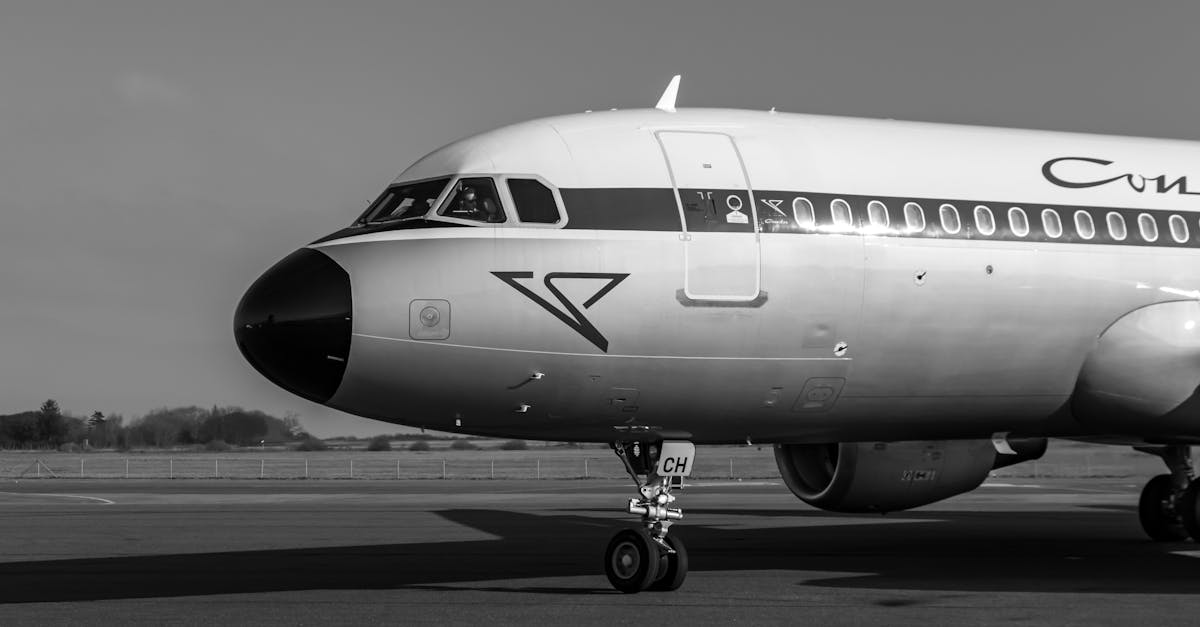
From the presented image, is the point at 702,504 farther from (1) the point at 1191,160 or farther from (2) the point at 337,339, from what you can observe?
(2) the point at 337,339

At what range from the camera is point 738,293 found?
13719mm

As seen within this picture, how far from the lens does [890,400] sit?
14.8 metres

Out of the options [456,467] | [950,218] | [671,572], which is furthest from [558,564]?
[456,467]

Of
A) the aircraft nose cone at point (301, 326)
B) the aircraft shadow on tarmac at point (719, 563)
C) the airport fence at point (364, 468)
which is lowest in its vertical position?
the aircraft shadow on tarmac at point (719, 563)

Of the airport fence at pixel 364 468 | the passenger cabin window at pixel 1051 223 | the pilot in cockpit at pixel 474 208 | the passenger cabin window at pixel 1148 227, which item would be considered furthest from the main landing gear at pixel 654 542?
the airport fence at pixel 364 468

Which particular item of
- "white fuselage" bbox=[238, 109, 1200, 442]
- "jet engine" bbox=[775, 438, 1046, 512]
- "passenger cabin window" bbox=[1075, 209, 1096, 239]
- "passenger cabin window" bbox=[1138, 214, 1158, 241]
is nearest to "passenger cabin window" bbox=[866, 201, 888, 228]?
"white fuselage" bbox=[238, 109, 1200, 442]

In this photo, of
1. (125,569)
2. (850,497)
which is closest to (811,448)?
(850,497)

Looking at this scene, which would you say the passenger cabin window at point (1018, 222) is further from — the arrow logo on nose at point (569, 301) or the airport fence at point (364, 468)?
the airport fence at point (364, 468)

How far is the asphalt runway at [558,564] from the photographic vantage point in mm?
13070

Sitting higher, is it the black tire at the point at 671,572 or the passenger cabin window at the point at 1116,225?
the passenger cabin window at the point at 1116,225

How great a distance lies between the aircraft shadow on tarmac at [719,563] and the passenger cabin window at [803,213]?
13.5 feet

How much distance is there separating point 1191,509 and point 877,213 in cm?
1020

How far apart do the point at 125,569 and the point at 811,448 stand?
8.93m

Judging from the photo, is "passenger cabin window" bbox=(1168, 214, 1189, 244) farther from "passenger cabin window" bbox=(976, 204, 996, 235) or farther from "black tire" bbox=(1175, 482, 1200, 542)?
"black tire" bbox=(1175, 482, 1200, 542)
